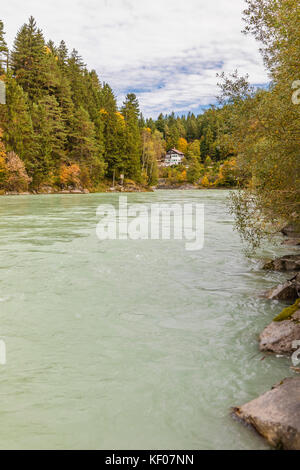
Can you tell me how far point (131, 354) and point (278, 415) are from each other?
230 centimetres

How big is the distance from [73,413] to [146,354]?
1.49 meters

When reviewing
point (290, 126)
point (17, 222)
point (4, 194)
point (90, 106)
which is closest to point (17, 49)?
point (90, 106)

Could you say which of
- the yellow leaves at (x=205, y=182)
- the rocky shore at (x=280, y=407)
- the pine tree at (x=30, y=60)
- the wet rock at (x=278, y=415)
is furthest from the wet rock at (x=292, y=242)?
the yellow leaves at (x=205, y=182)

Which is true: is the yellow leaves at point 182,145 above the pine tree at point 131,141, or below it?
above

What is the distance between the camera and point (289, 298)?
277 inches

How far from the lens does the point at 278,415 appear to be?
3152 millimetres

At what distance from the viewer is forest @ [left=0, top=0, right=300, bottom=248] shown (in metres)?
7.31

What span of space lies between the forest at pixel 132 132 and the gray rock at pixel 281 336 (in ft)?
10.9

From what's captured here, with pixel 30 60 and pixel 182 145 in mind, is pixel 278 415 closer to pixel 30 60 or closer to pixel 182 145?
pixel 30 60

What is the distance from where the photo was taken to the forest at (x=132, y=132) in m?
7.31

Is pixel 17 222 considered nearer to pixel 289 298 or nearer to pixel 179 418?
pixel 289 298

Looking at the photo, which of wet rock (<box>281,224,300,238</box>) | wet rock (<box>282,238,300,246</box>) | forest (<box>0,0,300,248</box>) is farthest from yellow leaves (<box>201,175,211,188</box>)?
wet rock (<box>282,238,300,246</box>)

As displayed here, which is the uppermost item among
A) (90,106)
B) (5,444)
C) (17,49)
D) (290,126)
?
(17,49)

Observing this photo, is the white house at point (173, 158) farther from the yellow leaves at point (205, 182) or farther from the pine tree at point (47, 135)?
the pine tree at point (47, 135)
